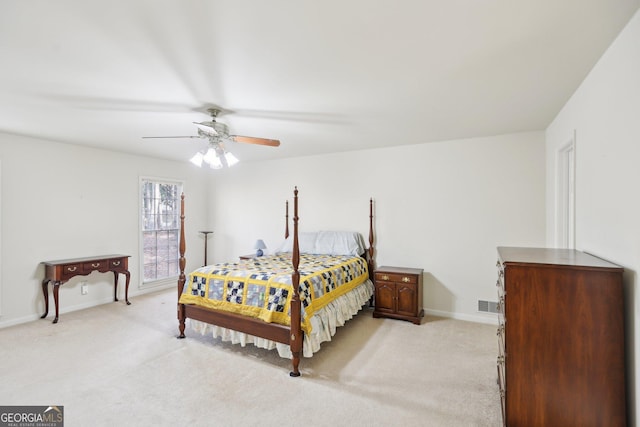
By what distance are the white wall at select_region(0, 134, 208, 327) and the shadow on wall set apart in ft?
14.5

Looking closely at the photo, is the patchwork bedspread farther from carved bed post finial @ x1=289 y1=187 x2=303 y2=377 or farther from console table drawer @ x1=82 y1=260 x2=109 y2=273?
console table drawer @ x1=82 y1=260 x2=109 y2=273

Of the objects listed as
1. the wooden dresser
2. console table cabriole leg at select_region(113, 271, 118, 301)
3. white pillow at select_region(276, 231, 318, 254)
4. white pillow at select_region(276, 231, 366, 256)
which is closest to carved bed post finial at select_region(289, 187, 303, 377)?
the wooden dresser

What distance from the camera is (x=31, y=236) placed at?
4.02 m

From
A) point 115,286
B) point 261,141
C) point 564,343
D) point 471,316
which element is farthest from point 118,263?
point 564,343

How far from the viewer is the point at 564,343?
1649mm

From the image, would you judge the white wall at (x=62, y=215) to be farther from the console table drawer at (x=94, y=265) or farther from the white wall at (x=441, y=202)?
the white wall at (x=441, y=202)

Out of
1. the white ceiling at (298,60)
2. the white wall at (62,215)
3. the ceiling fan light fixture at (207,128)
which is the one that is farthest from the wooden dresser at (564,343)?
the white wall at (62,215)

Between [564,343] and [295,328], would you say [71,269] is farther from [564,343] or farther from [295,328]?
[564,343]

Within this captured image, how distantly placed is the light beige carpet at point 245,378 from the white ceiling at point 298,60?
243cm

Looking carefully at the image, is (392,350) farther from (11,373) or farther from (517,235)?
(11,373)

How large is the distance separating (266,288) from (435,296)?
102 inches

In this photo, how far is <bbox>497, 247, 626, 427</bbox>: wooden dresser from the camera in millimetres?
1578

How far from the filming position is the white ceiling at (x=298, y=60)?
4.99 feet

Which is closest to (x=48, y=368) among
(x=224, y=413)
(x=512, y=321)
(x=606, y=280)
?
(x=224, y=413)
